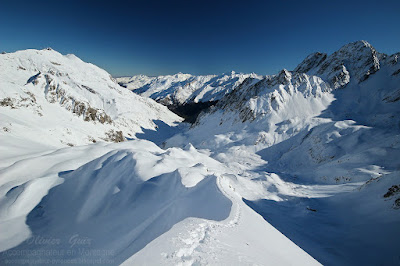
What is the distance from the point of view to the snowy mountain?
4076 centimetres

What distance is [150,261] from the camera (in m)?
4.56

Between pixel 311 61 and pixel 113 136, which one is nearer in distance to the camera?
pixel 113 136

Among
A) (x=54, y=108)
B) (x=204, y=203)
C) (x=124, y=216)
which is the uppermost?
(x=204, y=203)

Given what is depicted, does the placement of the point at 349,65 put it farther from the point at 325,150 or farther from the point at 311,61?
the point at 325,150

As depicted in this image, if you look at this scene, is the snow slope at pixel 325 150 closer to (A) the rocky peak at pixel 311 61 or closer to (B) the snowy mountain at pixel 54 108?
(A) the rocky peak at pixel 311 61

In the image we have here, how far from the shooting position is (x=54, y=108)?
59.1 meters

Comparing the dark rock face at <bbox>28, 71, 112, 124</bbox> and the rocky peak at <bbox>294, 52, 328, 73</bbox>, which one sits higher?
the rocky peak at <bbox>294, 52, 328, 73</bbox>

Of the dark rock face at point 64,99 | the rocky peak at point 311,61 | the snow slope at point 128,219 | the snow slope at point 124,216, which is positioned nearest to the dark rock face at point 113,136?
the dark rock face at point 64,99

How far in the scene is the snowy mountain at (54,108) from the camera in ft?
Answer: 134

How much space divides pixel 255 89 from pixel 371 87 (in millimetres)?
32168

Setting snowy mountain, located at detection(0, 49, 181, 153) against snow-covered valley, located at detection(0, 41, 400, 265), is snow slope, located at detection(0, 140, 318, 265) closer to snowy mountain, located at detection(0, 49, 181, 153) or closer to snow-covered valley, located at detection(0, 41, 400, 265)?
snow-covered valley, located at detection(0, 41, 400, 265)

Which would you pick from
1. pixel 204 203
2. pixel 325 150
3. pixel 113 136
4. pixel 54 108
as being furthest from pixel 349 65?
pixel 54 108

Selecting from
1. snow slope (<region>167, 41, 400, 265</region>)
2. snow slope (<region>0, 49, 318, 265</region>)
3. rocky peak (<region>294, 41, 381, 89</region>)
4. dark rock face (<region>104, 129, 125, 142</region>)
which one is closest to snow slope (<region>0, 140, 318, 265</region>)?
snow slope (<region>0, 49, 318, 265</region>)

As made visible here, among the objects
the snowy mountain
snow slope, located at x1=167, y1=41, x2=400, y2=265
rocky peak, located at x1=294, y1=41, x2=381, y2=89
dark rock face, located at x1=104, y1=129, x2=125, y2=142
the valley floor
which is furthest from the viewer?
dark rock face, located at x1=104, y1=129, x2=125, y2=142
